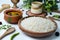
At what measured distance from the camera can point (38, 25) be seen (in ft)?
2.73

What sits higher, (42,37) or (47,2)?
(47,2)

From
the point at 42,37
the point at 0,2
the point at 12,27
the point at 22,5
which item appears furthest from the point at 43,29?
the point at 0,2

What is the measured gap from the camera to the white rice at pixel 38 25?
81 cm

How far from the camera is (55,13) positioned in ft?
3.74

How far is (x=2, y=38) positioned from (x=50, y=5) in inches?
19.3

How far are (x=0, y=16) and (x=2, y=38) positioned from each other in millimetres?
268

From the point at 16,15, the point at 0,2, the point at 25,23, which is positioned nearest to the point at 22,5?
the point at 0,2

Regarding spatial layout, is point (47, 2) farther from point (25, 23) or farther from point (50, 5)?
point (25, 23)

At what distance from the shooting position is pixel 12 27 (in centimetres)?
92

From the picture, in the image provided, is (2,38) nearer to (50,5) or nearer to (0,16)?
(0,16)

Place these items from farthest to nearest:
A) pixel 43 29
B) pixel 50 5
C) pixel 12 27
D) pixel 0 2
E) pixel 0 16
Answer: pixel 0 2
pixel 50 5
pixel 0 16
pixel 12 27
pixel 43 29

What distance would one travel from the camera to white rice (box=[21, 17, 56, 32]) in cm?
81

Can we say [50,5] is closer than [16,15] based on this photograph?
No

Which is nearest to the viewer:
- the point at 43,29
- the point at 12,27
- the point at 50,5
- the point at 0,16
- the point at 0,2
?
the point at 43,29
